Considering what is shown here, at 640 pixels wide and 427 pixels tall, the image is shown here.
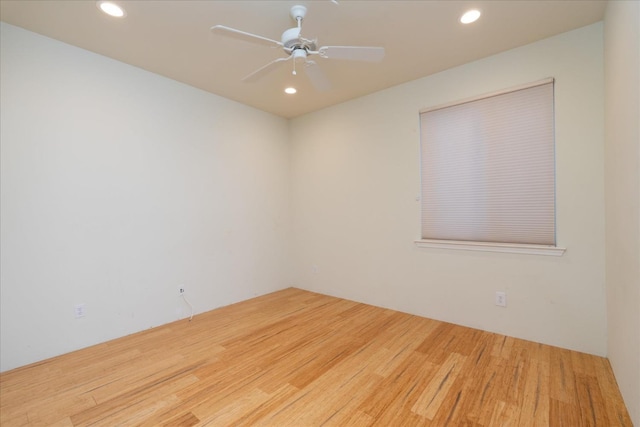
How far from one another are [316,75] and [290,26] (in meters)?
0.46

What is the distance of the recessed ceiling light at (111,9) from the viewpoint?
200 cm

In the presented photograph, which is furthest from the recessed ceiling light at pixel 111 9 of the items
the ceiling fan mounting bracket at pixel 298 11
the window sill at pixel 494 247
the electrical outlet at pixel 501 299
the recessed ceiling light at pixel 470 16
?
the electrical outlet at pixel 501 299

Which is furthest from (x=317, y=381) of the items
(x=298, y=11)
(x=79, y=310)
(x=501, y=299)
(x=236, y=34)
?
(x=298, y=11)

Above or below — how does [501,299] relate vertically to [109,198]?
below

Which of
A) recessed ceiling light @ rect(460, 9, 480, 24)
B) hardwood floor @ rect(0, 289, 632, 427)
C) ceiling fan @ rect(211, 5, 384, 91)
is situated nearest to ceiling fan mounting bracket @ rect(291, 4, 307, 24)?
ceiling fan @ rect(211, 5, 384, 91)

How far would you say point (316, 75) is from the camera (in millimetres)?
2211

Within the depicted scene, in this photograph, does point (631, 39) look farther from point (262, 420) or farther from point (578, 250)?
point (262, 420)

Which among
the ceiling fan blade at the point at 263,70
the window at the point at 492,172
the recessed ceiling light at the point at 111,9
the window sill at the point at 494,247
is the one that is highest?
the recessed ceiling light at the point at 111,9

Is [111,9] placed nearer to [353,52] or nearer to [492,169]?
[353,52]

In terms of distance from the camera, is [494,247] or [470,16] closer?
[470,16]

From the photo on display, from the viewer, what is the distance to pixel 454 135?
9.76 ft

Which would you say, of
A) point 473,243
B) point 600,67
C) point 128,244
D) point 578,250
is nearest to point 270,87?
point 128,244

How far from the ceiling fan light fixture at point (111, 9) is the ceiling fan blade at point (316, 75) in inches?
54.9

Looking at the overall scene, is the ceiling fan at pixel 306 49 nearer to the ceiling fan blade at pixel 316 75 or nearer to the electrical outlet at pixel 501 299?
the ceiling fan blade at pixel 316 75
